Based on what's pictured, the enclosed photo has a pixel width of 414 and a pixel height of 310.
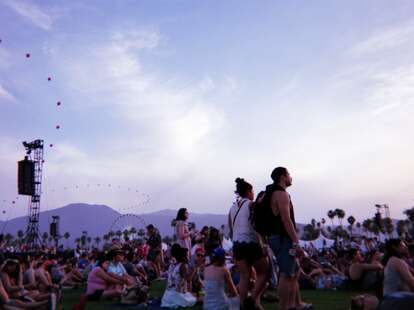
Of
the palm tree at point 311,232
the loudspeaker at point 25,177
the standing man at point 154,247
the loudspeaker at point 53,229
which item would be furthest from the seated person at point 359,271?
the palm tree at point 311,232

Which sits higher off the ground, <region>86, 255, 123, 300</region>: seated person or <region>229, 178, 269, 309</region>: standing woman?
<region>229, 178, 269, 309</region>: standing woman

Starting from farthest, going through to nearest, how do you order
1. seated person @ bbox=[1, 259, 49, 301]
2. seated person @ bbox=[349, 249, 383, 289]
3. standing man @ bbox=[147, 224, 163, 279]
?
standing man @ bbox=[147, 224, 163, 279]
seated person @ bbox=[349, 249, 383, 289]
seated person @ bbox=[1, 259, 49, 301]

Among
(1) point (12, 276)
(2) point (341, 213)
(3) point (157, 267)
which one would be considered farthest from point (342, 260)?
(2) point (341, 213)

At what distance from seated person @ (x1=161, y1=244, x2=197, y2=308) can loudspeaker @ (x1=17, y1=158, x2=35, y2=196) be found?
30.5m

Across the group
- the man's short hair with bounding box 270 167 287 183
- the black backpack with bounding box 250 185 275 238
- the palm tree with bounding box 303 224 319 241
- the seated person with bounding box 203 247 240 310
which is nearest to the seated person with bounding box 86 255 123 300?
the seated person with bounding box 203 247 240 310

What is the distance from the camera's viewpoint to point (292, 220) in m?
5.88

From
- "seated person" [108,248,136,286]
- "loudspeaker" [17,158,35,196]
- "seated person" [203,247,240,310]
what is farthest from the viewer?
"loudspeaker" [17,158,35,196]

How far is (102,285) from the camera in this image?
32.8ft

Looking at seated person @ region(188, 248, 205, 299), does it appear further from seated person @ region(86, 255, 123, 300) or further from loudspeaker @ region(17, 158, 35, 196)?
loudspeaker @ region(17, 158, 35, 196)

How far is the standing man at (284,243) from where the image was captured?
562 centimetres

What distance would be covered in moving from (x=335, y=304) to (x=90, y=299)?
5.02 meters

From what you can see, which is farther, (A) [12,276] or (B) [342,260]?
(B) [342,260]

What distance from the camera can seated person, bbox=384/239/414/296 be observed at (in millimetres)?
5844

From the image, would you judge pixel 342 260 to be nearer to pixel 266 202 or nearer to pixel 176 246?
pixel 176 246
